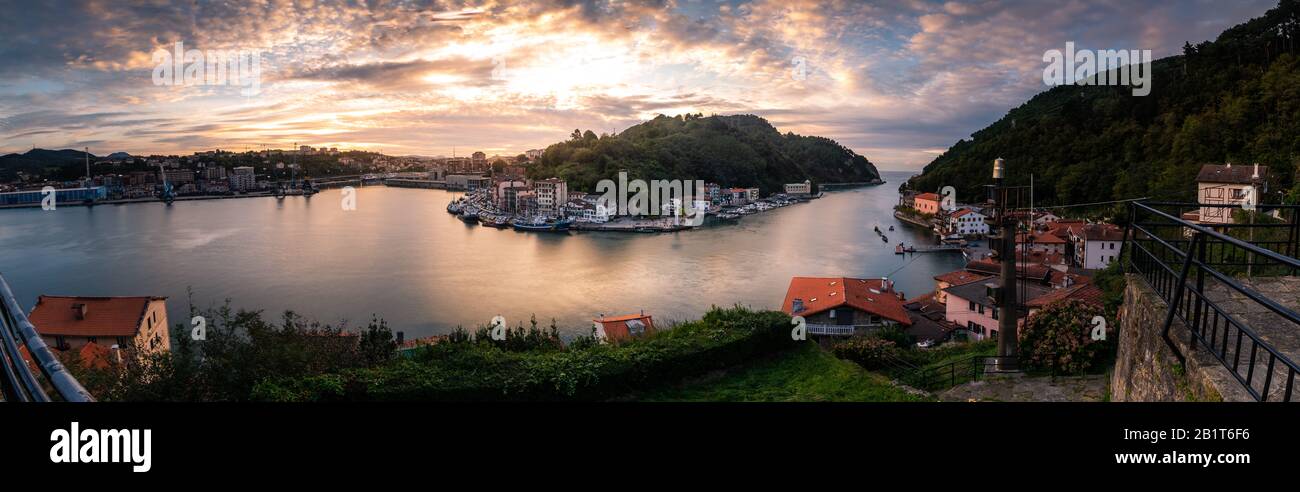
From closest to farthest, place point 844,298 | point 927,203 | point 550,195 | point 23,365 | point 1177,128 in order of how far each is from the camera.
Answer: point 23,365 → point 844,298 → point 1177,128 → point 927,203 → point 550,195

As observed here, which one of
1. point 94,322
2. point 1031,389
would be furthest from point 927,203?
point 94,322

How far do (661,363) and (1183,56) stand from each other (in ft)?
88.5

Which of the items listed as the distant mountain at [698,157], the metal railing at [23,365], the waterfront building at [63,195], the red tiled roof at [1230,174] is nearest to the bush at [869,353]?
the metal railing at [23,365]

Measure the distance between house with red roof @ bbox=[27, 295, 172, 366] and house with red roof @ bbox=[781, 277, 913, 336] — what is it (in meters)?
8.34

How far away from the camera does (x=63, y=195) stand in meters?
27.9

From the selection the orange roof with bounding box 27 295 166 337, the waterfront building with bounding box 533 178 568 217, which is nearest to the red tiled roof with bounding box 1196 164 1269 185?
the orange roof with bounding box 27 295 166 337

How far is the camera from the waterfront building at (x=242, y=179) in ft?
137

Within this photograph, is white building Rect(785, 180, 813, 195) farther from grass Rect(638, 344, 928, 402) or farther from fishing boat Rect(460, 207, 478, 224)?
grass Rect(638, 344, 928, 402)

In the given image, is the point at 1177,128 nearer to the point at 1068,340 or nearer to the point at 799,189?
the point at 1068,340

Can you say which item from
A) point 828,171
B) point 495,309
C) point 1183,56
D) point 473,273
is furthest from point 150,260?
point 828,171

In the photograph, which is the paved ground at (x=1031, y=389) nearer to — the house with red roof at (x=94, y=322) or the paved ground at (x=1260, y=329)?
the paved ground at (x=1260, y=329)

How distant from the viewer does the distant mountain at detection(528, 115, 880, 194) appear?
43656 mm

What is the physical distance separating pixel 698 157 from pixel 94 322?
4347cm
